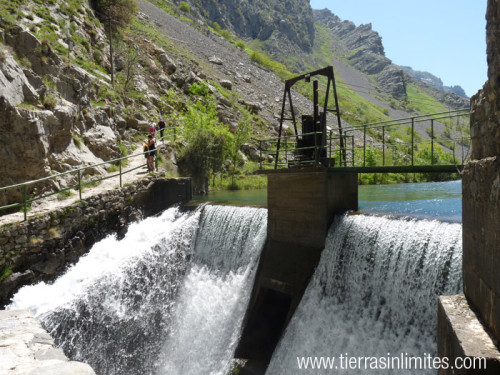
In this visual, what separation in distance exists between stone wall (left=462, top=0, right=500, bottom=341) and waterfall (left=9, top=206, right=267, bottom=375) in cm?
713

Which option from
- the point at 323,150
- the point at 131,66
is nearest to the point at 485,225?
the point at 323,150

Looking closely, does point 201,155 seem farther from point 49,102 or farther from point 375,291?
point 375,291

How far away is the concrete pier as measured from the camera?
9.37 m

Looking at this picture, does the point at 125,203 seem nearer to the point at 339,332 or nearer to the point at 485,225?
the point at 339,332

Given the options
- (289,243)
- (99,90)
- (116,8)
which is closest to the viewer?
(289,243)

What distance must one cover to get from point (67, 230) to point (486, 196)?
37.3 feet

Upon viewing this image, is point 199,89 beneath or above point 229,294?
above

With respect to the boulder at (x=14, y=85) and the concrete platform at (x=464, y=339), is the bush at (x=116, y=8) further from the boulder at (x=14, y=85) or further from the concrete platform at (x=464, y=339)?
the concrete platform at (x=464, y=339)

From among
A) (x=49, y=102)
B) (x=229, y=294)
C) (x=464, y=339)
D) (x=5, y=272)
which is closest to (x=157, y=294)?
(x=229, y=294)

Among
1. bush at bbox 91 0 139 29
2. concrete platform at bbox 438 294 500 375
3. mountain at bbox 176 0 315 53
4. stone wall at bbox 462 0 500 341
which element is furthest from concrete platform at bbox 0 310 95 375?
mountain at bbox 176 0 315 53

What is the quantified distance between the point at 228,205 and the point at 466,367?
10.5 meters

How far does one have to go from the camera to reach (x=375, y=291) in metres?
8.00

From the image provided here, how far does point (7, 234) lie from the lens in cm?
974

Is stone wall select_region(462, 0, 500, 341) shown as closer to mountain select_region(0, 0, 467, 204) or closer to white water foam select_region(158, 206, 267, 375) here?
white water foam select_region(158, 206, 267, 375)
